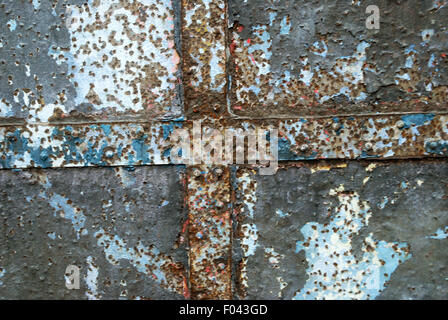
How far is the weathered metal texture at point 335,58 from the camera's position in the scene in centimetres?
71

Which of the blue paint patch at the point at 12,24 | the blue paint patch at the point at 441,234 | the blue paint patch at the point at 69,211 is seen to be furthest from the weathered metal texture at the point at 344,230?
the blue paint patch at the point at 12,24

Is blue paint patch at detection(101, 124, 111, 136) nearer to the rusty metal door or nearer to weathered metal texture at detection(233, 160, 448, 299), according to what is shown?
the rusty metal door

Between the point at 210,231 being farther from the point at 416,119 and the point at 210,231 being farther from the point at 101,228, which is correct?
the point at 416,119

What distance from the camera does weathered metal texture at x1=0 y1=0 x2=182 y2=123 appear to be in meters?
0.73

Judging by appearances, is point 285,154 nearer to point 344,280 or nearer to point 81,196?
point 344,280

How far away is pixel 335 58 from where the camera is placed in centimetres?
72

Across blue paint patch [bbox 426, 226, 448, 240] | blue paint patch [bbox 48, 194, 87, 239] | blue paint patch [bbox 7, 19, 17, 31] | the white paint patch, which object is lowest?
the white paint patch

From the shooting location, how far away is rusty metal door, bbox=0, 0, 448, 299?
2.36 feet

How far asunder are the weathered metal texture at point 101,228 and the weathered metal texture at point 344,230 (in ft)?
0.57

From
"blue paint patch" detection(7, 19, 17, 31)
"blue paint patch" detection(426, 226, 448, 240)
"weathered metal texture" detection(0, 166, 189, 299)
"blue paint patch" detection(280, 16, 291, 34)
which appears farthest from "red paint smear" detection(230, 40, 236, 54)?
"blue paint patch" detection(426, 226, 448, 240)

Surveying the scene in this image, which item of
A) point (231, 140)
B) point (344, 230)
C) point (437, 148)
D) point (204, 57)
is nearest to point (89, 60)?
point (204, 57)

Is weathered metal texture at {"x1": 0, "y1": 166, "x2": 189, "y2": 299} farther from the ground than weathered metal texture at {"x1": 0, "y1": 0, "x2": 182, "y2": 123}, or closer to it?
closer to it

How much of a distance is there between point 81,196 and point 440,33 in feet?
3.11

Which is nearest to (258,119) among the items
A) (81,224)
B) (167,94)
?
(167,94)
